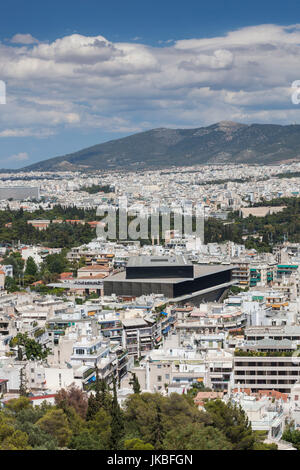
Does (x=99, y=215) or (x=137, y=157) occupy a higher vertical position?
(x=137, y=157)

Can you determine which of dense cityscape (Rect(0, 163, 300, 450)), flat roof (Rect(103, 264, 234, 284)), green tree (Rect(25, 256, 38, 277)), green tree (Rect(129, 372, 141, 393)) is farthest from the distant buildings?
green tree (Rect(129, 372, 141, 393))

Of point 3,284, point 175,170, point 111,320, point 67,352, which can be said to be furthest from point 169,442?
point 175,170

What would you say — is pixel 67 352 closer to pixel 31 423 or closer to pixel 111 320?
pixel 111 320

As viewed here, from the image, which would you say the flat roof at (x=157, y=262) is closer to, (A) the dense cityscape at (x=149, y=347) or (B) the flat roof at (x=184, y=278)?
(A) the dense cityscape at (x=149, y=347)

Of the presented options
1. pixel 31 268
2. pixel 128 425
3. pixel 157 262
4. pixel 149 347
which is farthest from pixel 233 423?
pixel 31 268

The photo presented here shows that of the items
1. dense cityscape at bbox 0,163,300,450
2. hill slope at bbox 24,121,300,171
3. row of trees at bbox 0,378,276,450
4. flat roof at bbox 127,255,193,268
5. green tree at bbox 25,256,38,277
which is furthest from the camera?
hill slope at bbox 24,121,300,171

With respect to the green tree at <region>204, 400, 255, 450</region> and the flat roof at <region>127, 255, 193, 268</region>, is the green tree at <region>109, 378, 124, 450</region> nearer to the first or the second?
the green tree at <region>204, 400, 255, 450</region>

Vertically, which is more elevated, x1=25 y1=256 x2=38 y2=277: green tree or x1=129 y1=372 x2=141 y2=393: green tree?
x1=25 y1=256 x2=38 y2=277: green tree

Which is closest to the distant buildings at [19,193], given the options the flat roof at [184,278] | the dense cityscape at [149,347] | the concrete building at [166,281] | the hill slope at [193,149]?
the dense cityscape at [149,347]
